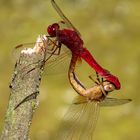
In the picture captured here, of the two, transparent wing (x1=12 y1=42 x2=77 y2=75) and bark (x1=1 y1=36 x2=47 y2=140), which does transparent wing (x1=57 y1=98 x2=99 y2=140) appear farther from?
bark (x1=1 y1=36 x2=47 y2=140)

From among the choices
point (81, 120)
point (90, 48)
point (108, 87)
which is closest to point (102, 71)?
point (108, 87)

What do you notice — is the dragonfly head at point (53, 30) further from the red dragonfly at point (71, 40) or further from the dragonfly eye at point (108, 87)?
the dragonfly eye at point (108, 87)

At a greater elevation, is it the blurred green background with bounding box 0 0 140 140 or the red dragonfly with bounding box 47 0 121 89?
the blurred green background with bounding box 0 0 140 140

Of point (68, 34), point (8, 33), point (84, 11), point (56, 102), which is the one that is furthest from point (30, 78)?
point (84, 11)

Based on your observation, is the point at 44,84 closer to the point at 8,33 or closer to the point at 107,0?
the point at 8,33

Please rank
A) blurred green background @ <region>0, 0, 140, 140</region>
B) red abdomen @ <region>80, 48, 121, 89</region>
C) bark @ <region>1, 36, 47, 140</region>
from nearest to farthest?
bark @ <region>1, 36, 47, 140</region> → red abdomen @ <region>80, 48, 121, 89</region> → blurred green background @ <region>0, 0, 140, 140</region>

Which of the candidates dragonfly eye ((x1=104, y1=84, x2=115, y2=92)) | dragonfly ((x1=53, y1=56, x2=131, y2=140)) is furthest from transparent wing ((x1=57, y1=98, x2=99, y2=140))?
dragonfly eye ((x1=104, y1=84, x2=115, y2=92))

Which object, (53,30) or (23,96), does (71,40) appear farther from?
(23,96)
